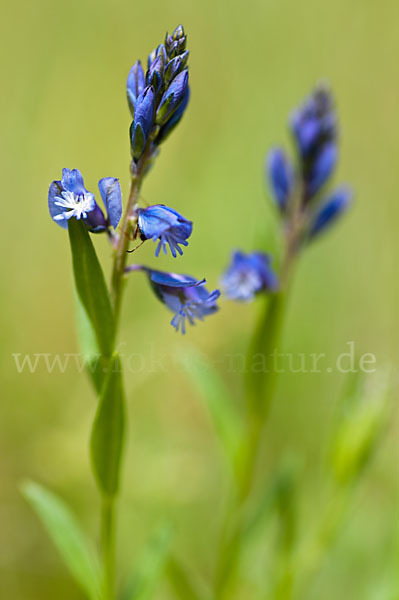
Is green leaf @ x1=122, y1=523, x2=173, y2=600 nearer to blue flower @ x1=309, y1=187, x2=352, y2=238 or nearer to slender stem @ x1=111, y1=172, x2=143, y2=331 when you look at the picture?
slender stem @ x1=111, y1=172, x2=143, y2=331

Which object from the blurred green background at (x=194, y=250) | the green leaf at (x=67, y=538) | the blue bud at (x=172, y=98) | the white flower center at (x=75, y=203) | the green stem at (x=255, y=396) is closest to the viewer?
the white flower center at (x=75, y=203)

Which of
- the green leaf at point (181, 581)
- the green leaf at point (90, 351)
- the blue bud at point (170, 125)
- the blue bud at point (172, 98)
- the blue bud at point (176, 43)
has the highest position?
the blue bud at point (176, 43)

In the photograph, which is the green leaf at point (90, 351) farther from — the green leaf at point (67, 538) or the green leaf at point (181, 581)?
the green leaf at point (181, 581)

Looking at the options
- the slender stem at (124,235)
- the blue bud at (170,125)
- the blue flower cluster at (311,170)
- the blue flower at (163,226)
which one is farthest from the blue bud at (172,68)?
the blue flower cluster at (311,170)

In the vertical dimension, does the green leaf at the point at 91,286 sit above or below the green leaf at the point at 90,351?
above

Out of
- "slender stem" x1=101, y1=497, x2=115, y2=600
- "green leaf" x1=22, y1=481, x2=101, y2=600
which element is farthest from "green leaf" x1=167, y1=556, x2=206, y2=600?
"slender stem" x1=101, y1=497, x2=115, y2=600

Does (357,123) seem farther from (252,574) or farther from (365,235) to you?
(252,574)

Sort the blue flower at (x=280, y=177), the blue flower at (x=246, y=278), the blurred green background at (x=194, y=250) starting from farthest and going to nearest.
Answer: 1. the blurred green background at (x=194, y=250)
2. the blue flower at (x=280, y=177)
3. the blue flower at (x=246, y=278)

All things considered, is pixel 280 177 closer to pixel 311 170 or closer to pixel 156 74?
pixel 311 170
